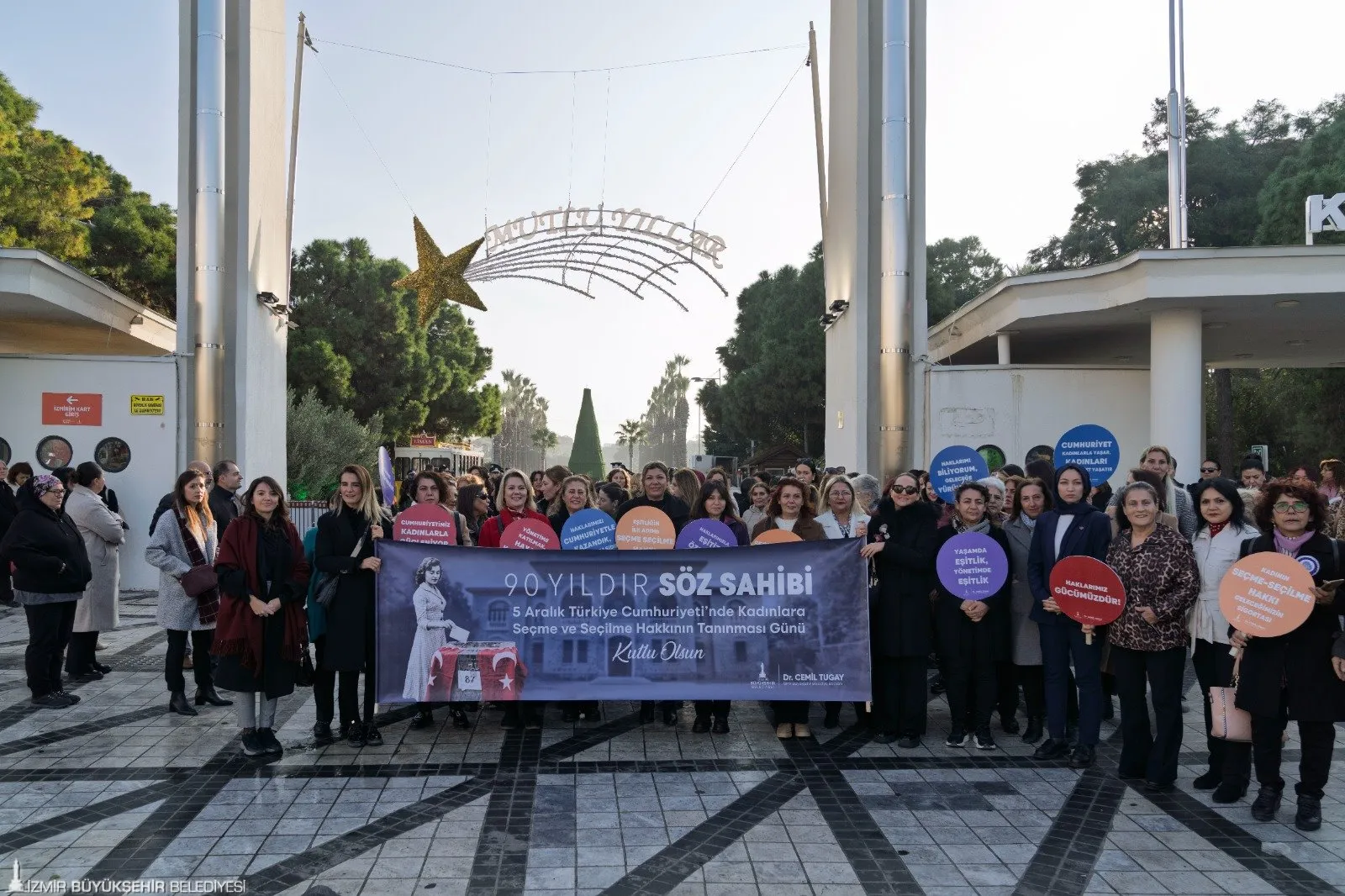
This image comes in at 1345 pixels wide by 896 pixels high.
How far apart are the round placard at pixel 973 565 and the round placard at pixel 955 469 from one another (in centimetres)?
188

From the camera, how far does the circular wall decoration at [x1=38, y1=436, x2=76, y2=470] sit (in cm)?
→ 1366

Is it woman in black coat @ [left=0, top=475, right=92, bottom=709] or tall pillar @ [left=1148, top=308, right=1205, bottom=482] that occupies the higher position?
tall pillar @ [left=1148, top=308, right=1205, bottom=482]

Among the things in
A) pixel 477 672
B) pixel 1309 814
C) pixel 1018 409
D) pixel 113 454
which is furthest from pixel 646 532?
pixel 113 454

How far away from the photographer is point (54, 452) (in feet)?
44.9

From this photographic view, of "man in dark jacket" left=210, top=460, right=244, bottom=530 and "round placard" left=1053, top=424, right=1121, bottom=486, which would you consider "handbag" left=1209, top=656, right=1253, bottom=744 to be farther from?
"man in dark jacket" left=210, top=460, right=244, bottom=530

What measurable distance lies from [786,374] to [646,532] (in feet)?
118

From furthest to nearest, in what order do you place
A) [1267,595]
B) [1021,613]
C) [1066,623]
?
[1021,613]
[1066,623]
[1267,595]

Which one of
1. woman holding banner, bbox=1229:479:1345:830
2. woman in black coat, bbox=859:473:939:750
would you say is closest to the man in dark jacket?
woman in black coat, bbox=859:473:939:750

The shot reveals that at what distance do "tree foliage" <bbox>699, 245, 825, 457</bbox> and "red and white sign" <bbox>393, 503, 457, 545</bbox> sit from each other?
34588mm

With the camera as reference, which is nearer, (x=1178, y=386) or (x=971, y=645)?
(x=971, y=645)

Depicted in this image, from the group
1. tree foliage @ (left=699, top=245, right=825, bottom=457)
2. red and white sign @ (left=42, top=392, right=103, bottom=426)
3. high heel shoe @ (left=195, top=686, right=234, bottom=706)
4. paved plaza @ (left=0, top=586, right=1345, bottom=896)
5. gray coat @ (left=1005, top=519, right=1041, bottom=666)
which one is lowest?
paved plaza @ (left=0, top=586, right=1345, bottom=896)

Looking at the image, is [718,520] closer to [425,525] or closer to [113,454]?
[425,525]

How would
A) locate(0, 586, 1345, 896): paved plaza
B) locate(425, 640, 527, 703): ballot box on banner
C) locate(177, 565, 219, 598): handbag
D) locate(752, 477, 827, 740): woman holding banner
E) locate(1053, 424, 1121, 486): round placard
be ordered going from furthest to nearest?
locate(1053, 424, 1121, 486): round placard → locate(177, 565, 219, 598): handbag → locate(752, 477, 827, 740): woman holding banner → locate(425, 640, 527, 703): ballot box on banner → locate(0, 586, 1345, 896): paved plaza

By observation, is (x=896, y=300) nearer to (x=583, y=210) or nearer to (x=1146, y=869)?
(x=583, y=210)
